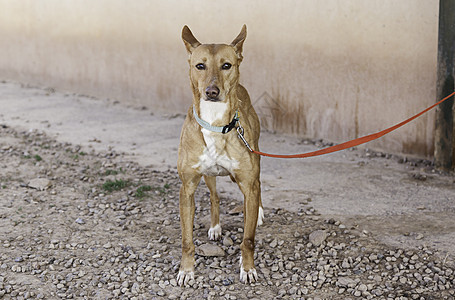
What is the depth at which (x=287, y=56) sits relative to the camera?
640 cm

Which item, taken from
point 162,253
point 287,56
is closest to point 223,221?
point 162,253

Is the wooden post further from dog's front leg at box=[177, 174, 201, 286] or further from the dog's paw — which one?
dog's front leg at box=[177, 174, 201, 286]

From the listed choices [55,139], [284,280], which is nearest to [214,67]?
[284,280]

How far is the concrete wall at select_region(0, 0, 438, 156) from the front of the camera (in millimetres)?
5516

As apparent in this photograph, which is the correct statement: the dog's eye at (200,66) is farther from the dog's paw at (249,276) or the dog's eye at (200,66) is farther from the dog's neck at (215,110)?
the dog's paw at (249,276)

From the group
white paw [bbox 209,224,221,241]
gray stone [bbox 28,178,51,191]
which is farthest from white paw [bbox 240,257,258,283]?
gray stone [bbox 28,178,51,191]

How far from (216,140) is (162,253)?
100cm

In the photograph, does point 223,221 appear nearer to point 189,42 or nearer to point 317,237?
point 317,237

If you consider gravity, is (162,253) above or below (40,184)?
below

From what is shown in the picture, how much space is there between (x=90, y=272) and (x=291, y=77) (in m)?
3.77

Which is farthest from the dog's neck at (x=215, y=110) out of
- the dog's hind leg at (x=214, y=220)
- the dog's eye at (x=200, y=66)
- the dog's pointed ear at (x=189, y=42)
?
the dog's hind leg at (x=214, y=220)

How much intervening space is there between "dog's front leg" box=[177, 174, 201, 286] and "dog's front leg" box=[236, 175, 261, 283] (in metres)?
Answer: 0.31

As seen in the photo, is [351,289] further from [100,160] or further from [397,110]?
[100,160]

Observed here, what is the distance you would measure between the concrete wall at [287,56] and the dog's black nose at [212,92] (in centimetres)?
315
